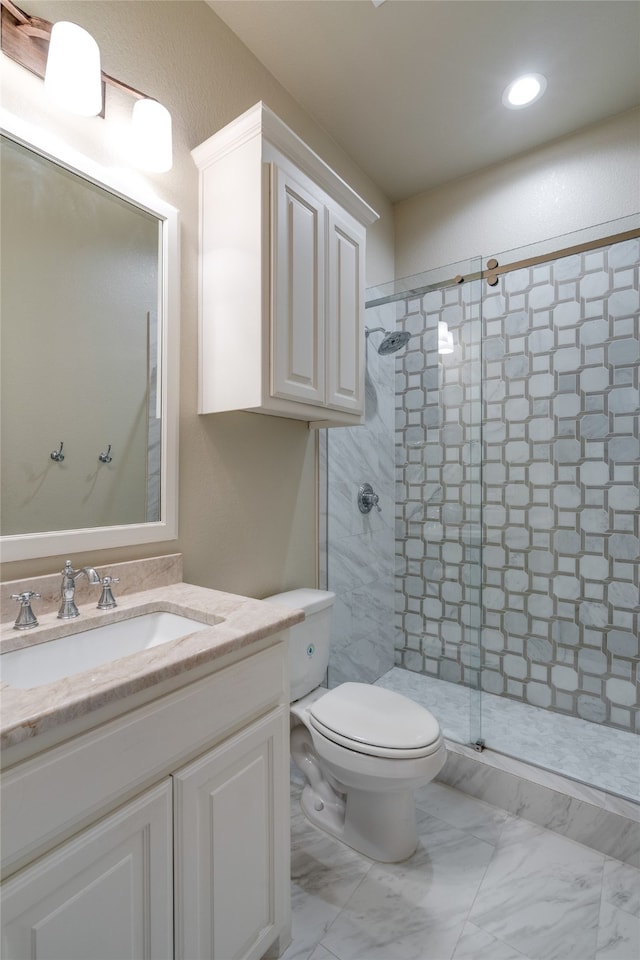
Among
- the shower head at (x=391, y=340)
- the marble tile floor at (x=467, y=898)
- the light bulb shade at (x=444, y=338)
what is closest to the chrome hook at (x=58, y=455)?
the marble tile floor at (x=467, y=898)

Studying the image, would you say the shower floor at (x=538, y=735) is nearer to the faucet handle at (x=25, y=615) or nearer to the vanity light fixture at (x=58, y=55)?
the faucet handle at (x=25, y=615)

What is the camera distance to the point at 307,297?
4.97 feet

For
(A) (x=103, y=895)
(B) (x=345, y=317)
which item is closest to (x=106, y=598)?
(A) (x=103, y=895)

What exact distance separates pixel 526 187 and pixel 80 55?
2051mm

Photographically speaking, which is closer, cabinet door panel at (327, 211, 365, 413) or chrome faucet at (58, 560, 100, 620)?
chrome faucet at (58, 560, 100, 620)

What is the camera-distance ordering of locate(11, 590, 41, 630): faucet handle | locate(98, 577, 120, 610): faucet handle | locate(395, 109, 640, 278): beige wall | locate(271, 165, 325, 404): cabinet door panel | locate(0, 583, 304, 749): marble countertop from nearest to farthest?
locate(0, 583, 304, 749): marble countertop < locate(11, 590, 41, 630): faucet handle < locate(98, 577, 120, 610): faucet handle < locate(271, 165, 325, 404): cabinet door panel < locate(395, 109, 640, 278): beige wall

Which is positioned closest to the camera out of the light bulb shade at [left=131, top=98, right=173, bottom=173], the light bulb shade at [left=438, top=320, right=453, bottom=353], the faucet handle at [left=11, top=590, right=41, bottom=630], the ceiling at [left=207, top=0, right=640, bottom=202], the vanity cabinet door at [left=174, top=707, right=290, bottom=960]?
A: the vanity cabinet door at [left=174, top=707, right=290, bottom=960]

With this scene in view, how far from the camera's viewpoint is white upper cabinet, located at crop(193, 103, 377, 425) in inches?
53.6

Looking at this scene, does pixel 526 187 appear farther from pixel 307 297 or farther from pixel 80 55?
pixel 80 55

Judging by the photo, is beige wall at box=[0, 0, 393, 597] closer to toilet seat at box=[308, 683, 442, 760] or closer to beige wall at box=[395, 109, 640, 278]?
toilet seat at box=[308, 683, 442, 760]

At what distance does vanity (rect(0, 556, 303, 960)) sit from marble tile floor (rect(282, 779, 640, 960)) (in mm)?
204

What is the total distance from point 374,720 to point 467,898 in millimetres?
536

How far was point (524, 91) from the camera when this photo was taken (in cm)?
191

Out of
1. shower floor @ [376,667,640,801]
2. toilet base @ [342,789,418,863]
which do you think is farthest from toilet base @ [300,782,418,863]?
shower floor @ [376,667,640,801]
